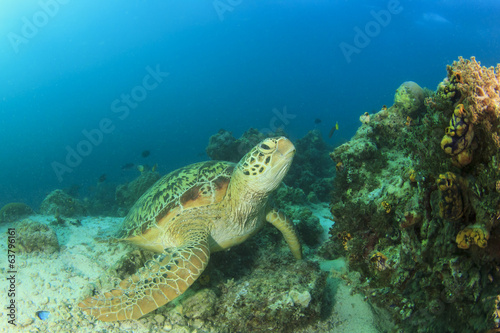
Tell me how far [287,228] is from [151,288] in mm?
2234

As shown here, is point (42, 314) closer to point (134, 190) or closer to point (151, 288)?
point (151, 288)

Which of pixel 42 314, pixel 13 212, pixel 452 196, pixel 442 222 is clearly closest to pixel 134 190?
pixel 13 212

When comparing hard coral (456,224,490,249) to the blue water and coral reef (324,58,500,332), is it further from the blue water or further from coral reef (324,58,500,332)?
the blue water

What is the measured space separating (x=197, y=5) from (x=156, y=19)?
73.3ft

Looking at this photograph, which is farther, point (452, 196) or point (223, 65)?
point (223, 65)

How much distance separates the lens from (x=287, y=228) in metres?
4.01

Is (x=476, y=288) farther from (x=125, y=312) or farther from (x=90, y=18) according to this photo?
(x=90, y=18)

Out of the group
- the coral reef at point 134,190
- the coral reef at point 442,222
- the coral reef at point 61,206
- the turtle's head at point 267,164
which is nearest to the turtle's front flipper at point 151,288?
the turtle's head at point 267,164

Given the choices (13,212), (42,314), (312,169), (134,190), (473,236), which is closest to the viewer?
(473,236)

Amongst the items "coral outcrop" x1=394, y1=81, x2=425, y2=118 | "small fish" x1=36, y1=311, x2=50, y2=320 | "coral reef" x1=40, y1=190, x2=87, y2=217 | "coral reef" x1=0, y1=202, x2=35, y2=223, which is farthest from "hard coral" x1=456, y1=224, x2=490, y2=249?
"coral reef" x1=40, y1=190, x2=87, y2=217

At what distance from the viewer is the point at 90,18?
102688mm

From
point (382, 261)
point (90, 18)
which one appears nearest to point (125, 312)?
point (382, 261)

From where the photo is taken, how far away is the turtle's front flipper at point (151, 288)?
8.18ft

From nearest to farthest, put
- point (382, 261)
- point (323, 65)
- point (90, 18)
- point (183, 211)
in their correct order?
point (382, 261) → point (183, 211) → point (90, 18) → point (323, 65)
